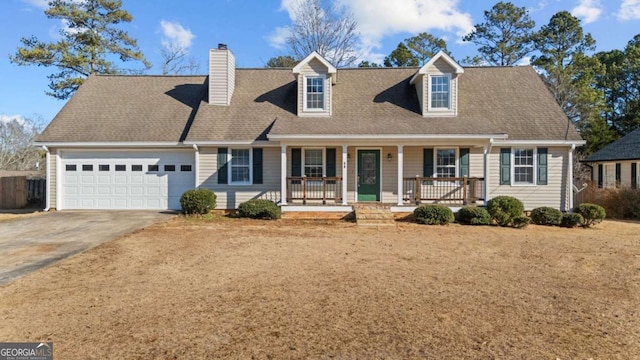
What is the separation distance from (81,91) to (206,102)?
5.95 metres

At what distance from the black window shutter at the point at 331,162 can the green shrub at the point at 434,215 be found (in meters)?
3.62

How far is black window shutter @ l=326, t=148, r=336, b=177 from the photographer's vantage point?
46.3ft

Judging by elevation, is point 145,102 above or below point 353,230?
above

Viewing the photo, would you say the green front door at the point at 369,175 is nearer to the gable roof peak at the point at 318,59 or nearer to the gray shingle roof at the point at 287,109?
the gray shingle roof at the point at 287,109

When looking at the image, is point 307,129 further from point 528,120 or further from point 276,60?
point 276,60

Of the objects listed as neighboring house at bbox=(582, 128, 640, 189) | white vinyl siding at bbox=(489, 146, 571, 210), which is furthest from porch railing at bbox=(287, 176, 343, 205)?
neighboring house at bbox=(582, 128, 640, 189)

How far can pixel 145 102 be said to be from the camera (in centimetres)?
1619

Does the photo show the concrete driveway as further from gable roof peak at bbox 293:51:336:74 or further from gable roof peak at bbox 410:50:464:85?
gable roof peak at bbox 410:50:464:85

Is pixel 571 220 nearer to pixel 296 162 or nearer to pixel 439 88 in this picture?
pixel 439 88

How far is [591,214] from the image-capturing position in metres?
12.1

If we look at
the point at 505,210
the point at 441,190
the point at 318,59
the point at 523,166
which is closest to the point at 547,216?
the point at 505,210

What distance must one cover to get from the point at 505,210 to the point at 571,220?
7.20 feet

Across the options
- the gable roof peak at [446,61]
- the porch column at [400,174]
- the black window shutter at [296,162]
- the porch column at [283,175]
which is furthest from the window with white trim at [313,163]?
the gable roof peak at [446,61]

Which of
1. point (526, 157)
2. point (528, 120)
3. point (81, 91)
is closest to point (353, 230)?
point (526, 157)
